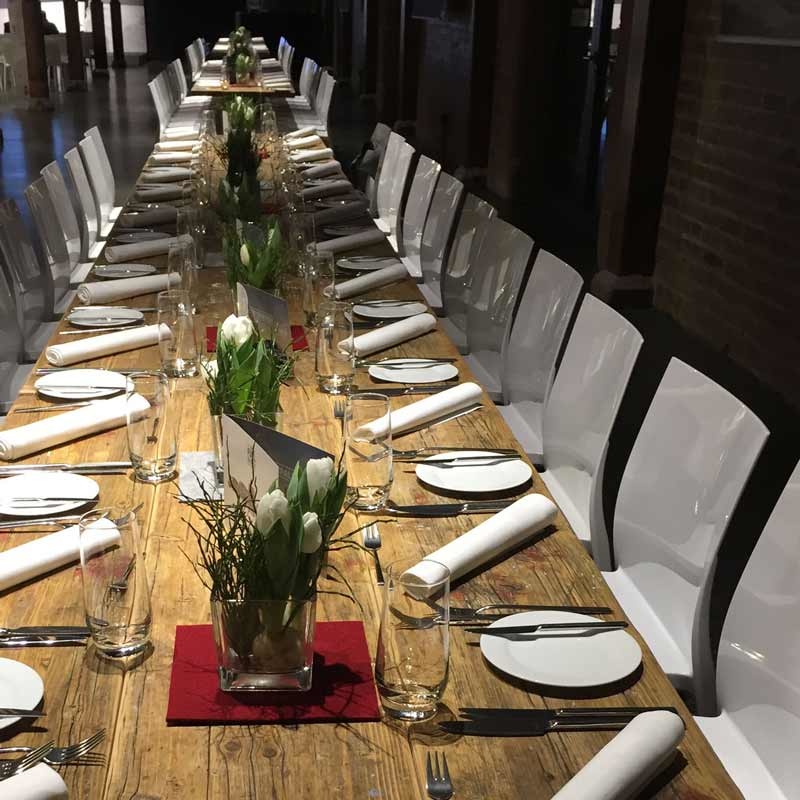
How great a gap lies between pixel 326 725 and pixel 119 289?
2.31 m

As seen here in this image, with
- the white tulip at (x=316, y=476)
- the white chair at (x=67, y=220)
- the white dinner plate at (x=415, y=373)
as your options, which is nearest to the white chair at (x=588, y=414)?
the white dinner plate at (x=415, y=373)

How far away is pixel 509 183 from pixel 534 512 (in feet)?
24.2

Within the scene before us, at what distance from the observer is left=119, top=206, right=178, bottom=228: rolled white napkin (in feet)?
14.8

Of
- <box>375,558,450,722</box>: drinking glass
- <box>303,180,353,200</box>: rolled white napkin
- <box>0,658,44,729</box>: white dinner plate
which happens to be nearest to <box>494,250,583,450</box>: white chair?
<box>375,558,450,722</box>: drinking glass

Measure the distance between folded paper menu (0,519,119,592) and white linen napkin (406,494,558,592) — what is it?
0.62 metres

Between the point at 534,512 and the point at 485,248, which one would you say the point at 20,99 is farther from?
the point at 534,512

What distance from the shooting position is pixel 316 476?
154cm

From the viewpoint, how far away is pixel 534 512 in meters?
2.02

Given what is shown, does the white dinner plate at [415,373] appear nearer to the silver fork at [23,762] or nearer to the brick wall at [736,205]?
the silver fork at [23,762]

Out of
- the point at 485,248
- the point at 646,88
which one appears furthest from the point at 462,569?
the point at 646,88

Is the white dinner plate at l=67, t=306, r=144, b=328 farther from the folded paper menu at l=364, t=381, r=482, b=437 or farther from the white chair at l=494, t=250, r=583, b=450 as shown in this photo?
the white chair at l=494, t=250, r=583, b=450

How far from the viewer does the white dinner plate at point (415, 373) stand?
2.83 m

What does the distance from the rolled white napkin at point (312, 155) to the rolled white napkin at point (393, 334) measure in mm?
3320

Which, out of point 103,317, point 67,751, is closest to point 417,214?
point 103,317
